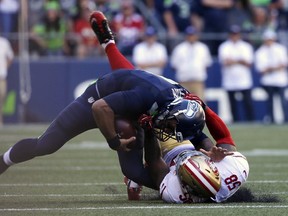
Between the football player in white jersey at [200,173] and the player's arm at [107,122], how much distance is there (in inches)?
13.2

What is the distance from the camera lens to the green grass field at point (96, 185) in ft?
21.5

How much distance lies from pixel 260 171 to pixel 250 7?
9379mm

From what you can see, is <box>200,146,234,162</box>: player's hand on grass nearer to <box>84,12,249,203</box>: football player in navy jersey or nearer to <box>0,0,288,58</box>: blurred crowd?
<box>84,12,249,203</box>: football player in navy jersey

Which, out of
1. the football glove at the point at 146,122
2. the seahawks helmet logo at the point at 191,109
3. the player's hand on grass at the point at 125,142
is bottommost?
the player's hand on grass at the point at 125,142

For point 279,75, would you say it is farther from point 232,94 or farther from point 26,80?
point 26,80

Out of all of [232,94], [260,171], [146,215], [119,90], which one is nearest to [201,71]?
[232,94]

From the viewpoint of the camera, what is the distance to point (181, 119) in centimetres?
668

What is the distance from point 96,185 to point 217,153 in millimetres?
1979

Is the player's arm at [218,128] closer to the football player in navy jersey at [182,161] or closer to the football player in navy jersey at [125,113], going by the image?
the football player in navy jersey at [182,161]

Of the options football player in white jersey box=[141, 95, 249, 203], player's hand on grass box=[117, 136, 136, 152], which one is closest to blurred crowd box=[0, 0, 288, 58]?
football player in white jersey box=[141, 95, 249, 203]

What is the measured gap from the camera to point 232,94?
1756cm

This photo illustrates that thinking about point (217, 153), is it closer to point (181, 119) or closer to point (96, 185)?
point (181, 119)

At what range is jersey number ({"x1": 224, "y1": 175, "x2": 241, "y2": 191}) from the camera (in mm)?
6859

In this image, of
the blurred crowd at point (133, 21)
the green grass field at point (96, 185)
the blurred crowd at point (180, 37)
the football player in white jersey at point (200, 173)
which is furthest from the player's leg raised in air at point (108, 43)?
the blurred crowd at point (133, 21)
